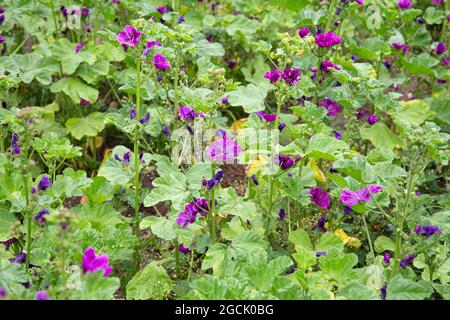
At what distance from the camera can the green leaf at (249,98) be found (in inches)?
136

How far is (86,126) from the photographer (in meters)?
4.14

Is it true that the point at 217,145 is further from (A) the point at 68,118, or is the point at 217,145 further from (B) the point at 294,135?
(A) the point at 68,118

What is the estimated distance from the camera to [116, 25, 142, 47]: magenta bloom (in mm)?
2904

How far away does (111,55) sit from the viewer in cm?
435

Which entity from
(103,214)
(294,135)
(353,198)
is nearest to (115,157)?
(103,214)

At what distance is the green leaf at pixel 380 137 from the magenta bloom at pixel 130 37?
5.63 feet

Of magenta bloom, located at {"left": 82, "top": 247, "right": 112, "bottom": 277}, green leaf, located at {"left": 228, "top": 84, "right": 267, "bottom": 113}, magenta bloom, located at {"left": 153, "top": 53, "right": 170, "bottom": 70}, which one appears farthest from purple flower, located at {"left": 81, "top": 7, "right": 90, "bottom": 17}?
magenta bloom, located at {"left": 82, "top": 247, "right": 112, "bottom": 277}

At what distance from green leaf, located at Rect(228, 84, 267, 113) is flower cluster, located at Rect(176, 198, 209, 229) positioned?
0.74 meters

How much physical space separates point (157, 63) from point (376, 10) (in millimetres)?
1863

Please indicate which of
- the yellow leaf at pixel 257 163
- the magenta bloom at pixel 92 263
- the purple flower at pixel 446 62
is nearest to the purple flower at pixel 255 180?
the yellow leaf at pixel 257 163

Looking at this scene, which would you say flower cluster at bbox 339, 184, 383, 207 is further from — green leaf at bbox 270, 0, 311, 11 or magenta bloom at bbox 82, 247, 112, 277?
green leaf at bbox 270, 0, 311, 11

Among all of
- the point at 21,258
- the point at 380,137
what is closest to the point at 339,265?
the point at 21,258
